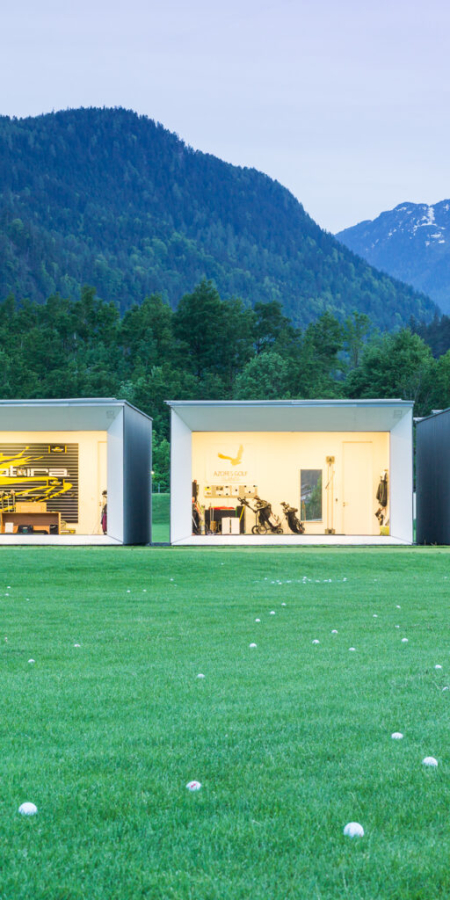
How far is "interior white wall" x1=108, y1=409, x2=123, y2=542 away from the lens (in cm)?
2484

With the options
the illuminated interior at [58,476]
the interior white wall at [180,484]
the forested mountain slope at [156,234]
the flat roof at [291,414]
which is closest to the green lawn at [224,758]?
the interior white wall at [180,484]

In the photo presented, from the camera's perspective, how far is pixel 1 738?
15.4 ft

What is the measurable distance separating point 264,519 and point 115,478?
6.18 metres

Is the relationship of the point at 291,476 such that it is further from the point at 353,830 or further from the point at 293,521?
the point at 353,830

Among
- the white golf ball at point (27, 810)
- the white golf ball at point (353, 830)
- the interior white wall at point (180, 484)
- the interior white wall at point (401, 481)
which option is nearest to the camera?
the white golf ball at point (353, 830)

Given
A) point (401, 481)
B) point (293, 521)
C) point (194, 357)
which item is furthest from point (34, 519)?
point (194, 357)

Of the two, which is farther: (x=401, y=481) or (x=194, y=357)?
(x=194, y=357)

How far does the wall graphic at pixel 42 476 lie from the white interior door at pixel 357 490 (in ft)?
29.0

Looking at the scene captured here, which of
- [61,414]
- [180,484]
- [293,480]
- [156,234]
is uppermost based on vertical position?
[156,234]

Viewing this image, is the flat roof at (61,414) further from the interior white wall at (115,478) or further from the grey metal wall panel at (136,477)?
the grey metal wall panel at (136,477)

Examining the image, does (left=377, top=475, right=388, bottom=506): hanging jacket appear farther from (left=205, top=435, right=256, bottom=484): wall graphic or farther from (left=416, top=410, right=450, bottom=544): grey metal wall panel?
(left=205, top=435, right=256, bottom=484): wall graphic

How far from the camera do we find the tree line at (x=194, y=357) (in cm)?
5622

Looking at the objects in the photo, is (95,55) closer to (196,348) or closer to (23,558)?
(196,348)

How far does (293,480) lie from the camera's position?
97.8 feet
